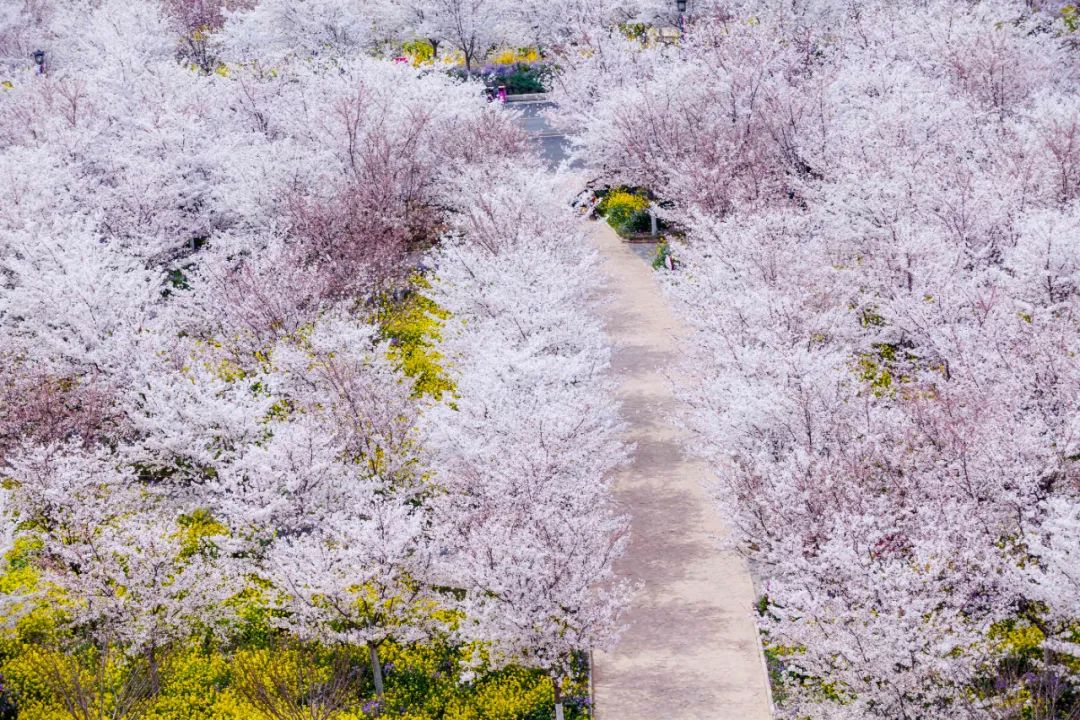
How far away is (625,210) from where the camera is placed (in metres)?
44.3

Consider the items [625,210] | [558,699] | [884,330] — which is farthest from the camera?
[625,210]

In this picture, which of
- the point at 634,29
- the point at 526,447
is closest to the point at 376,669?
the point at 526,447

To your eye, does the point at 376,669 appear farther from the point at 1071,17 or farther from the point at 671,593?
the point at 1071,17

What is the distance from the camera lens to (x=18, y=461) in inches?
886

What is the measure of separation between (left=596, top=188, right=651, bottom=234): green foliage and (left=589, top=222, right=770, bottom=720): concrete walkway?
11.9m

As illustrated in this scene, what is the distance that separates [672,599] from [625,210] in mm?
24431

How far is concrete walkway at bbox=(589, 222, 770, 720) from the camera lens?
64.8 ft

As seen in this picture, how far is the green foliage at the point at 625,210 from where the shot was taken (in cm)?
4328

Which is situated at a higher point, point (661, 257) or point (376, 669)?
point (661, 257)

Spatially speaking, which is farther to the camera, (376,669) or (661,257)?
(661,257)

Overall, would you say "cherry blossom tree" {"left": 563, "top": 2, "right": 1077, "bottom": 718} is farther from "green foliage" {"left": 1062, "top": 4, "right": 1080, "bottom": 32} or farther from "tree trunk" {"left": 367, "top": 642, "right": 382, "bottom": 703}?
"tree trunk" {"left": 367, "top": 642, "right": 382, "bottom": 703}

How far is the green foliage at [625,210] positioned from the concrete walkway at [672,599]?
39.1 ft

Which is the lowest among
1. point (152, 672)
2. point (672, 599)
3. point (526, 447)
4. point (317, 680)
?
point (317, 680)

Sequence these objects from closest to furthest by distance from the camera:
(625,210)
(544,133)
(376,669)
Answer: (376,669) < (625,210) < (544,133)
